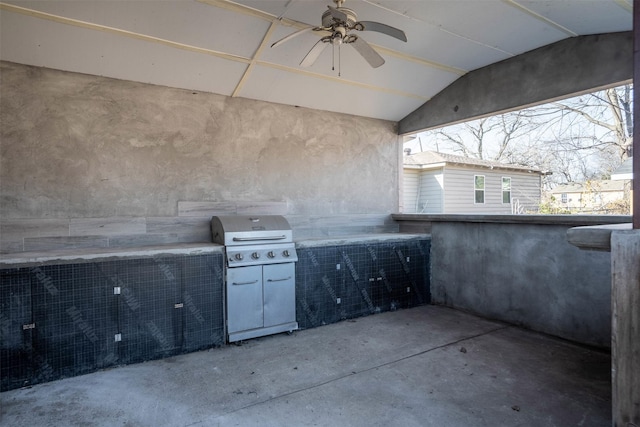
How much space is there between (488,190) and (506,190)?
689mm

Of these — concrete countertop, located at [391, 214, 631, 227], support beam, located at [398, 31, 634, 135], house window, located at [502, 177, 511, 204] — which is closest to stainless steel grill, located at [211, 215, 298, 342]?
concrete countertop, located at [391, 214, 631, 227]

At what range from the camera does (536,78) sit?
12.7ft

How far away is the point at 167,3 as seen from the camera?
9.25 ft

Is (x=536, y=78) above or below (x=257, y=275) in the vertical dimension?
above

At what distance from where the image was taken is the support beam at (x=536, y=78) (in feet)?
10.9

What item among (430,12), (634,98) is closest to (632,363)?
(634,98)

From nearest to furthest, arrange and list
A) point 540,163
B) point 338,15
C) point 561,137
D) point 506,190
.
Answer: point 338,15, point 561,137, point 506,190, point 540,163

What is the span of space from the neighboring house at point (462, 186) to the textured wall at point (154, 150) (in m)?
4.31

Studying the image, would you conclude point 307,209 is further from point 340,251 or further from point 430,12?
point 430,12

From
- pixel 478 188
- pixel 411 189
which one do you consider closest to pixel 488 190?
pixel 478 188

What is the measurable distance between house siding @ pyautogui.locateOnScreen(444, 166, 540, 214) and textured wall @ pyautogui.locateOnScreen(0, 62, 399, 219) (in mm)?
4474

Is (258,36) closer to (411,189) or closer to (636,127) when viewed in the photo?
(636,127)

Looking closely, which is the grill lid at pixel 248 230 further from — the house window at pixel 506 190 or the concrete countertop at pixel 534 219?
the house window at pixel 506 190

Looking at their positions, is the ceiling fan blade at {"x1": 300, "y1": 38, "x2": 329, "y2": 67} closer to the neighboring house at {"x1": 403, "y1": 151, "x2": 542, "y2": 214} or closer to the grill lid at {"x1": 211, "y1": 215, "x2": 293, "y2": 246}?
the grill lid at {"x1": 211, "y1": 215, "x2": 293, "y2": 246}
